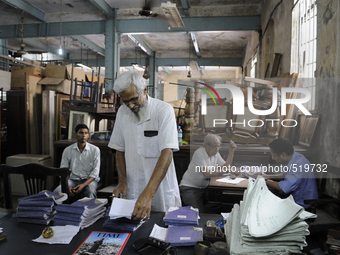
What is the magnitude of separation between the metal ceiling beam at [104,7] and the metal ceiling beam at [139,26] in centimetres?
31

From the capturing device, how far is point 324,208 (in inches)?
111

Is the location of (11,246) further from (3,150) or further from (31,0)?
(31,0)

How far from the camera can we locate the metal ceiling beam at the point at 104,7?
21.8 ft

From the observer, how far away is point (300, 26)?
3.90m

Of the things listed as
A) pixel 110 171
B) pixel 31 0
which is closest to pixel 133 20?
pixel 31 0

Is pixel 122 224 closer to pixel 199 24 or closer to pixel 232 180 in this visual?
pixel 232 180

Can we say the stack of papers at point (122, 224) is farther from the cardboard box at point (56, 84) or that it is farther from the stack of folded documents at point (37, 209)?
the cardboard box at point (56, 84)

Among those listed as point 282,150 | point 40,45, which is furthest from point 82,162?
point 40,45

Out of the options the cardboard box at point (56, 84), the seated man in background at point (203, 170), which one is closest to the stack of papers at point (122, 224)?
the seated man in background at point (203, 170)

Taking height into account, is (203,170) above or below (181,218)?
below

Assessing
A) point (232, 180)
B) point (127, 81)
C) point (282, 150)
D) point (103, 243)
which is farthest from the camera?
point (232, 180)

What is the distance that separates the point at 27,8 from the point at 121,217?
7466 millimetres

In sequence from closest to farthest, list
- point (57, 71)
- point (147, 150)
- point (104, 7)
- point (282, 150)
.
Result: 1. point (147, 150)
2. point (282, 150)
3. point (57, 71)
4. point (104, 7)

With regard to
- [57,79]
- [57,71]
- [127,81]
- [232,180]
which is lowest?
[232,180]
